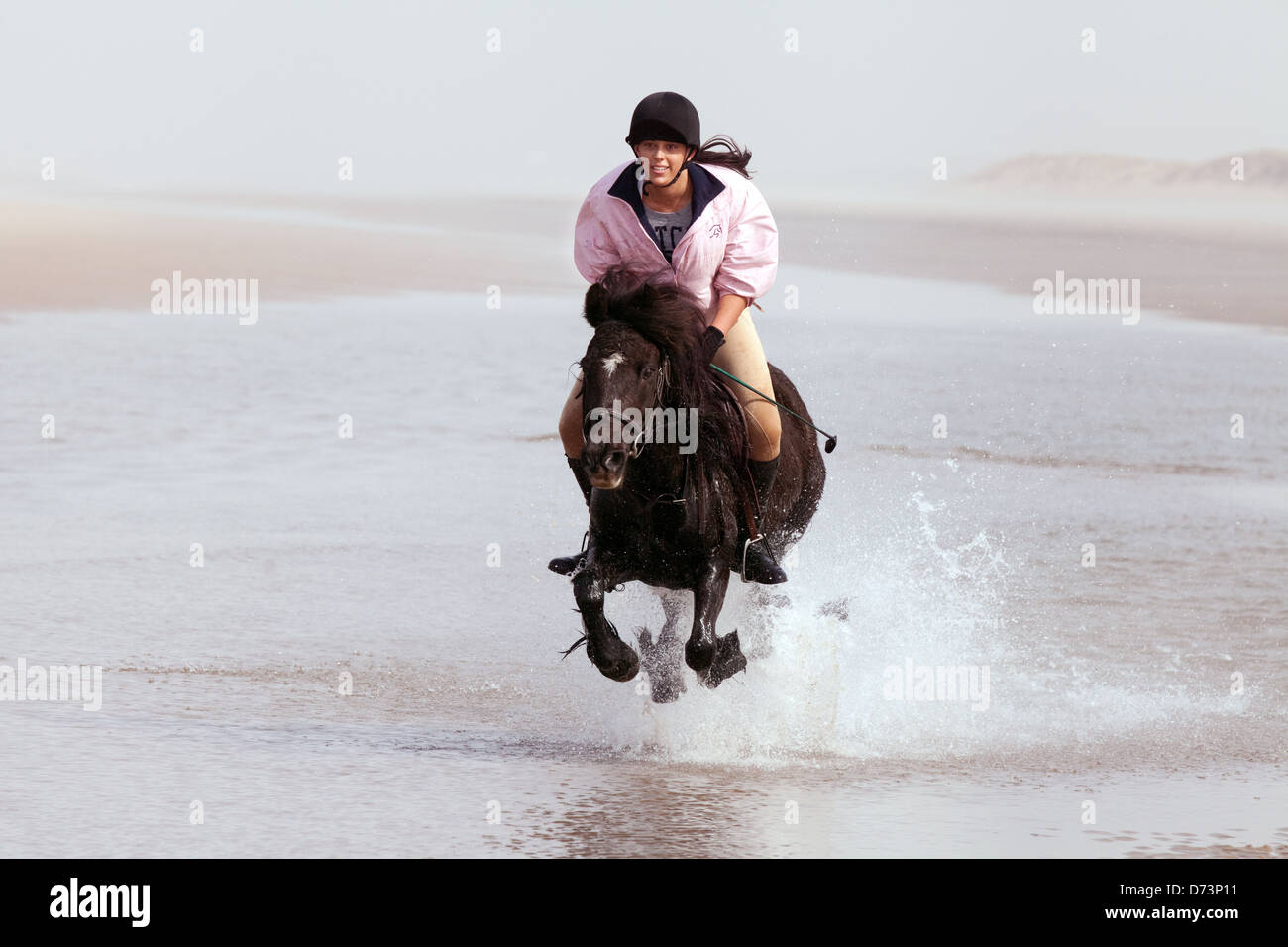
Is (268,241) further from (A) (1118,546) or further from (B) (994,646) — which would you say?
(B) (994,646)

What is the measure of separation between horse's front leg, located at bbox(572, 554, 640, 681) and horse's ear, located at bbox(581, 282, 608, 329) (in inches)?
40.8

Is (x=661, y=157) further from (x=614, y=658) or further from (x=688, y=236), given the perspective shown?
(x=614, y=658)

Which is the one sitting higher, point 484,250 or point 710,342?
point 484,250

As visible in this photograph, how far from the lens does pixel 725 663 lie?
26.5 ft

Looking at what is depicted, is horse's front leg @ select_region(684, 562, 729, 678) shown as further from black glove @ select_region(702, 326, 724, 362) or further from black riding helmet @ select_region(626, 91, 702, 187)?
black riding helmet @ select_region(626, 91, 702, 187)

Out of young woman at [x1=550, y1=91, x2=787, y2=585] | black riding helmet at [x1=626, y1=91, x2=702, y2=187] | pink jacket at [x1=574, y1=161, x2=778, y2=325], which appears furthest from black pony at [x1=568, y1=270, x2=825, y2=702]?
Answer: black riding helmet at [x1=626, y1=91, x2=702, y2=187]

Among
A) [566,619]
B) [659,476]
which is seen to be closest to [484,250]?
[566,619]

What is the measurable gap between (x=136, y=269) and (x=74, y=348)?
6102mm

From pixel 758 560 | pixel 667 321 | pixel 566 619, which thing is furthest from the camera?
pixel 566 619

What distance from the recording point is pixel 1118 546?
13.4 metres

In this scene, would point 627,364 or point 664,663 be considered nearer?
point 627,364

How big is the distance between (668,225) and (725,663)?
6.02 ft

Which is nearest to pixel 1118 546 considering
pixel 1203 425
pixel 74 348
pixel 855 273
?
pixel 1203 425

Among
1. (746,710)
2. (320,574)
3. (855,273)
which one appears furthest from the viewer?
(855,273)
